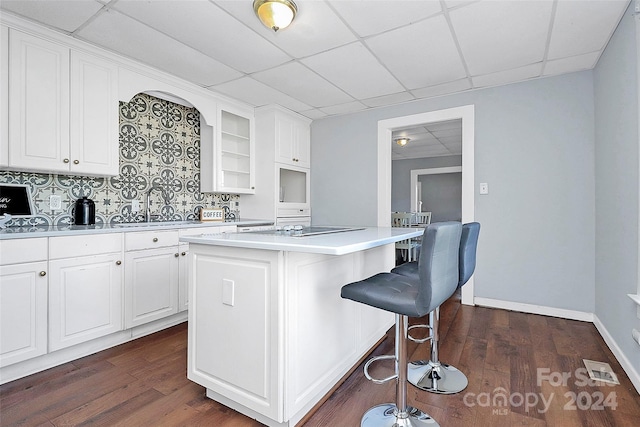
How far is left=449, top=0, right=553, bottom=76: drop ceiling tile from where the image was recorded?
2.01m

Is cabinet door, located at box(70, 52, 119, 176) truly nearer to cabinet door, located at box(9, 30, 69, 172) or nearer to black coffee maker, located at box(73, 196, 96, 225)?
cabinet door, located at box(9, 30, 69, 172)

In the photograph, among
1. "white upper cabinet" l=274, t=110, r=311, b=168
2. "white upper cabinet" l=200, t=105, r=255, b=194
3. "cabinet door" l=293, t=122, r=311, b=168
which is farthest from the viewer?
"cabinet door" l=293, t=122, r=311, b=168

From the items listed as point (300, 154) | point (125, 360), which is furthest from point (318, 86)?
point (125, 360)

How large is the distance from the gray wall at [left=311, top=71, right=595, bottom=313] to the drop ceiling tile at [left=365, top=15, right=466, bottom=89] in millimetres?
601

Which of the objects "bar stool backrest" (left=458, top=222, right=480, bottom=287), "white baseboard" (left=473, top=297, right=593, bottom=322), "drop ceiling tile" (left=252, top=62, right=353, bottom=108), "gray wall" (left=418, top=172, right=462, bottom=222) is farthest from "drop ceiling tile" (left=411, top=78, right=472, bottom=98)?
"gray wall" (left=418, top=172, right=462, bottom=222)

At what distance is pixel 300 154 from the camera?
4266 millimetres

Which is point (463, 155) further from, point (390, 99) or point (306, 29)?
point (306, 29)

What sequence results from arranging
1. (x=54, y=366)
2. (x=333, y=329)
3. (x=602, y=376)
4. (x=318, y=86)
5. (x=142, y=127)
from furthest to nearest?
(x=318, y=86), (x=142, y=127), (x=54, y=366), (x=602, y=376), (x=333, y=329)

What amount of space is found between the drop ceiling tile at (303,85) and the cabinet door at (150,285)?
6.15 feet

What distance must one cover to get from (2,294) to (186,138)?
7.15ft

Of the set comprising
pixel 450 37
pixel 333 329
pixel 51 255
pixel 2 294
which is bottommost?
pixel 333 329

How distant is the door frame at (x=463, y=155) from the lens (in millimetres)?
3291

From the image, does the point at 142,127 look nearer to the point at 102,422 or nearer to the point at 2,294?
the point at 2,294

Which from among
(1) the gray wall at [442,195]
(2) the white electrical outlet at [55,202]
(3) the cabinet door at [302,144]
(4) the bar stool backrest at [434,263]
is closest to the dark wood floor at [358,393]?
(4) the bar stool backrest at [434,263]
